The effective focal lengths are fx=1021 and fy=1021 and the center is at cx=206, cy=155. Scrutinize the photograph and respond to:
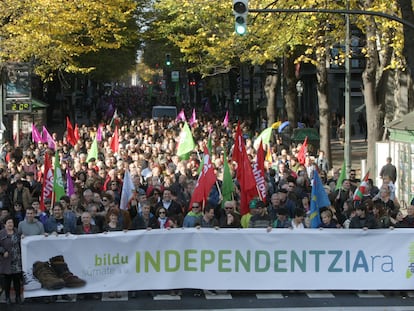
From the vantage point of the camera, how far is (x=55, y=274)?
14.3 meters

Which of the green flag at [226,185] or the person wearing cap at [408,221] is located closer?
the person wearing cap at [408,221]

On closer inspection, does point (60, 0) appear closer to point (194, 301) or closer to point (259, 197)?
point (259, 197)

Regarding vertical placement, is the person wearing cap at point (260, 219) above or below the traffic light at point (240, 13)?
below

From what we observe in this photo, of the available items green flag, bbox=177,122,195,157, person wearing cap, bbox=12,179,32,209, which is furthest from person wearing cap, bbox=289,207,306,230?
green flag, bbox=177,122,195,157

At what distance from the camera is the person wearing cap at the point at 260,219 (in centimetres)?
1512

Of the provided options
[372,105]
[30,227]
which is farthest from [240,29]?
[372,105]

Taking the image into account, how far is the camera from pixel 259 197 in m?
17.8

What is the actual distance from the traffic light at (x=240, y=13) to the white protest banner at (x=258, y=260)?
3.55 m

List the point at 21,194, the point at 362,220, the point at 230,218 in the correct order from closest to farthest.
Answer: the point at 362,220, the point at 230,218, the point at 21,194

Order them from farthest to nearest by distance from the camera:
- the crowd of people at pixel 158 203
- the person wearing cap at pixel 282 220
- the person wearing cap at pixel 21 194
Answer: the person wearing cap at pixel 21 194 < the person wearing cap at pixel 282 220 < the crowd of people at pixel 158 203

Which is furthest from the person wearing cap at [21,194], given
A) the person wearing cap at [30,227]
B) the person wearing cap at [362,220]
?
the person wearing cap at [362,220]

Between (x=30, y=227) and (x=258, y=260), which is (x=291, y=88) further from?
(x=30, y=227)

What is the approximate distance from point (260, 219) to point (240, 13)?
3.34 m

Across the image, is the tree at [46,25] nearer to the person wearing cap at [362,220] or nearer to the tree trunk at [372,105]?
the tree trunk at [372,105]
